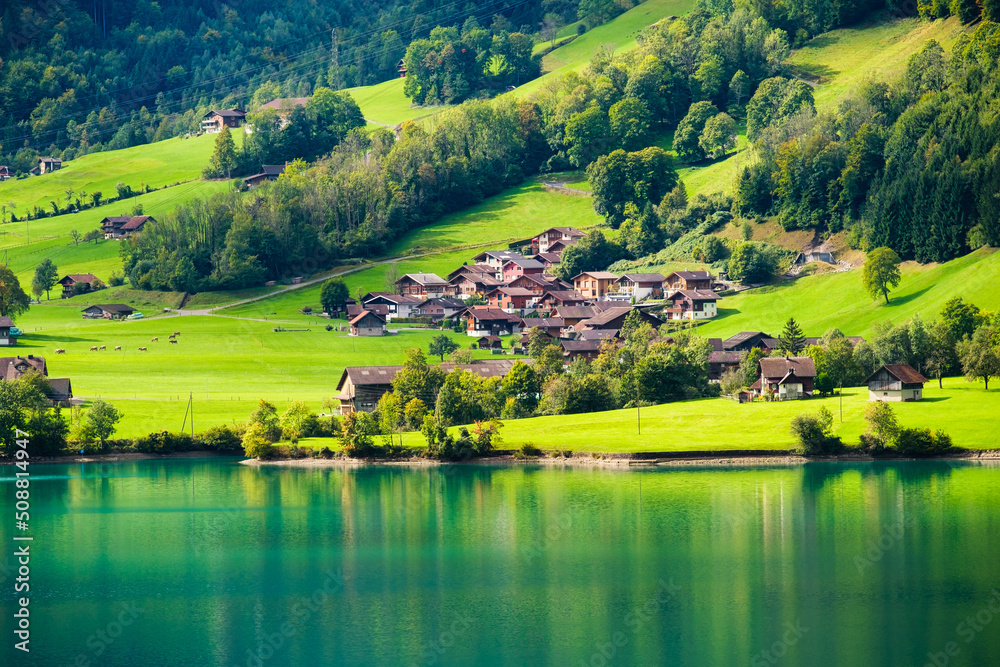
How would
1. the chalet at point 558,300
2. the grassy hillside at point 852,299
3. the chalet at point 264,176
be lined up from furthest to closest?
the chalet at point 264,176
the chalet at point 558,300
the grassy hillside at point 852,299

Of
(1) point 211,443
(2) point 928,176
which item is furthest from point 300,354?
(2) point 928,176

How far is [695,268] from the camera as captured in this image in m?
120

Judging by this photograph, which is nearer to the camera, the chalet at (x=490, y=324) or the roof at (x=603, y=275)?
the chalet at (x=490, y=324)

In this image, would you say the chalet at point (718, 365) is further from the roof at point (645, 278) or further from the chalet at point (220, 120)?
the chalet at point (220, 120)

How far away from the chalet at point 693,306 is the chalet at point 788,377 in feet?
93.1

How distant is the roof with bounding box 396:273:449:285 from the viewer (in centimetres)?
12406

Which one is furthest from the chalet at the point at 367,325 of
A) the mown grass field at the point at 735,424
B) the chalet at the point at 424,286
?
the mown grass field at the point at 735,424

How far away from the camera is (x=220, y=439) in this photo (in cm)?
7581

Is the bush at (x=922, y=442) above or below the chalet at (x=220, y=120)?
below

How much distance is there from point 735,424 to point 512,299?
51289 millimetres

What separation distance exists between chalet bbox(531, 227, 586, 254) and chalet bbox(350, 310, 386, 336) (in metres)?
33.2

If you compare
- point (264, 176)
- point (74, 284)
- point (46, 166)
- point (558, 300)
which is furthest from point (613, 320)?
point (46, 166)

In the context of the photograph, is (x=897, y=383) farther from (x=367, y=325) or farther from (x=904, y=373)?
(x=367, y=325)

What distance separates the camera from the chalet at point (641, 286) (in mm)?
118125
